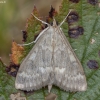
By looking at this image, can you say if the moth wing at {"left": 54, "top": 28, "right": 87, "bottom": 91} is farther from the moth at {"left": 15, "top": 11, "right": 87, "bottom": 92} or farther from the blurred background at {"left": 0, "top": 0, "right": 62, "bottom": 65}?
the blurred background at {"left": 0, "top": 0, "right": 62, "bottom": 65}

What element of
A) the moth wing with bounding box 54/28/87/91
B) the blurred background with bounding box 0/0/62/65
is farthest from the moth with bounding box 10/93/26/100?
the blurred background with bounding box 0/0/62/65

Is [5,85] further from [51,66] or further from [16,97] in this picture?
[51,66]

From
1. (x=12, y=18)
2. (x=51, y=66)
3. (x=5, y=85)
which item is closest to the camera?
(x=5, y=85)

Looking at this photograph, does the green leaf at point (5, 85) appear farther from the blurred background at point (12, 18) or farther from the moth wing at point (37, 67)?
the blurred background at point (12, 18)

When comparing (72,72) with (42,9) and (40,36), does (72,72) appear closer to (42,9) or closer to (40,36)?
(40,36)

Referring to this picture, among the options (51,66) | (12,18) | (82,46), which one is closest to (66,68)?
(51,66)

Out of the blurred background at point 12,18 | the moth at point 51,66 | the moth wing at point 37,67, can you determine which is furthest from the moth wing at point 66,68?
the blurred background at point 12,18
